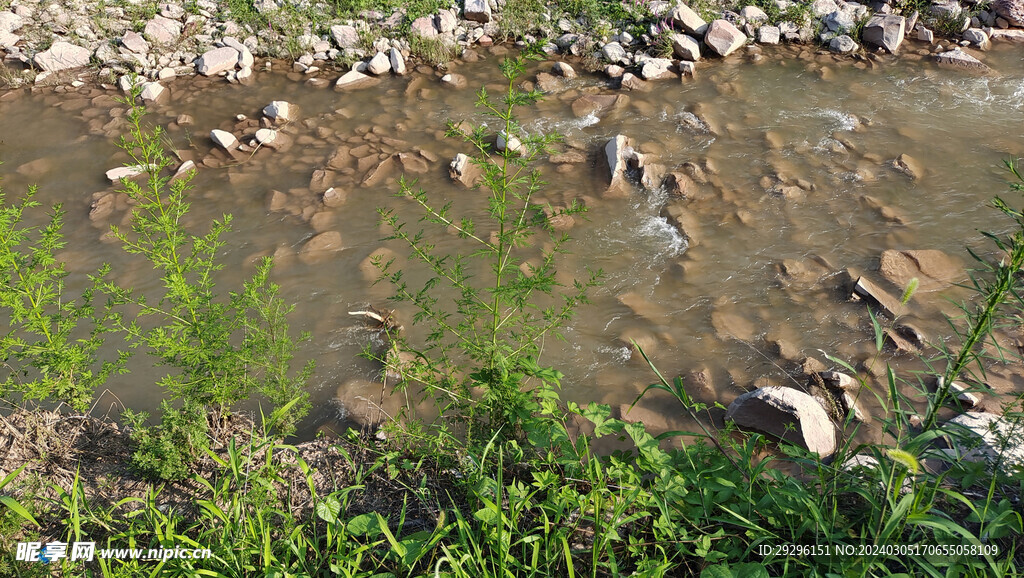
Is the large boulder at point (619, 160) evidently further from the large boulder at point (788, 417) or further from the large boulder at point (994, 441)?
the large boulder at point (994, 441)

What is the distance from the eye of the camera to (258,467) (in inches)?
110

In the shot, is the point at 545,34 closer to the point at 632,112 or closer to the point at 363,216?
the point at 632,112

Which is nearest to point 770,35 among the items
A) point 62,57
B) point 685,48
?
point 685,48

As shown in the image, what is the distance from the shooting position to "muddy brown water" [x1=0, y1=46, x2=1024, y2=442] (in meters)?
4.48

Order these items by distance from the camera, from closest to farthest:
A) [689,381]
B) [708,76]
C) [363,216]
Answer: [689,381]
[363,216]
[708,76]

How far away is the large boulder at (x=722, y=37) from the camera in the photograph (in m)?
7.91

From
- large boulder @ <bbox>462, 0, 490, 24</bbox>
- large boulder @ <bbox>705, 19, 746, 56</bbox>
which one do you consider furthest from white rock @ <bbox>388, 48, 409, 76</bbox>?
large boulder @ <bbox>705, 19, 746, 56</bbox>

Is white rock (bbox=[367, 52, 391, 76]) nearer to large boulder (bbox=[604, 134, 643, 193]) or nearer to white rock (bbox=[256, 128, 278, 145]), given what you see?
white rock (bbox=[256, 128, 278, 145])

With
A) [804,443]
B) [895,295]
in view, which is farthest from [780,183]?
[804,443]

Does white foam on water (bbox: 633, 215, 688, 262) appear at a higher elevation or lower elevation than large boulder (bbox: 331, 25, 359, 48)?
lower

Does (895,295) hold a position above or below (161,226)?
below

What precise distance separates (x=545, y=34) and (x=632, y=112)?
2303 millimetres

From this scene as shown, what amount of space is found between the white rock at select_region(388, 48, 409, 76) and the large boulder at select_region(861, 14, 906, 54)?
19.6 ft

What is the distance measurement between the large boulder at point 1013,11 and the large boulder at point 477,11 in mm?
6807
